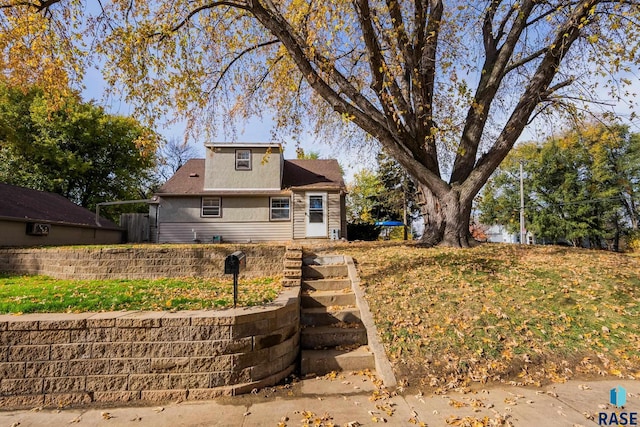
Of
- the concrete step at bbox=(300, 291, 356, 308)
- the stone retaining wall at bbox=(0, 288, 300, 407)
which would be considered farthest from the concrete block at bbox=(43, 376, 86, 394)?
the concrete step at bbox=(300, 291, 356, 308)

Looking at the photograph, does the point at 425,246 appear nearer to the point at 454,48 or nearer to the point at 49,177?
the point at 454,48

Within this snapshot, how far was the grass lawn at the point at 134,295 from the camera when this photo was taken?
414 cm

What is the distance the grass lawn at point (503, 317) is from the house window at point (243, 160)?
10.2 metres

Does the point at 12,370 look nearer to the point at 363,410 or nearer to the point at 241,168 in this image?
the point at 363,410

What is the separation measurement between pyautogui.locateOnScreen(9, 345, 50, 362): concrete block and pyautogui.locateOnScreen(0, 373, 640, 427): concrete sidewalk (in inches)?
18.4

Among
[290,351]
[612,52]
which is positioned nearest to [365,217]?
[612,52]

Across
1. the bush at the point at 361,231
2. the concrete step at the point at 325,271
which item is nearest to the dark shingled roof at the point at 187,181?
the bush at the point at 361,231

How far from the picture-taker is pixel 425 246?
8016mm

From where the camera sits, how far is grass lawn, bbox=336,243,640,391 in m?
3.88

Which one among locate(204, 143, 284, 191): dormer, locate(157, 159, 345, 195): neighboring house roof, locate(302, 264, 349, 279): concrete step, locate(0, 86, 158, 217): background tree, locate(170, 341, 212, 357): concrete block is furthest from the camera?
locate(0, 86, 158, 217): background tree

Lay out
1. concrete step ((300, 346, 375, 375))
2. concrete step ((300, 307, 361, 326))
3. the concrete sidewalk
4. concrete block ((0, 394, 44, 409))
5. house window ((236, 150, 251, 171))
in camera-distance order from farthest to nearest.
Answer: house window ((236, 150, 251, 171))
concrete step ((300, 307, 361, 326))
concrete step ((300, 346, 375, 375))
concrete block ((0, 394, 44, 409))
the concrete sidewalk

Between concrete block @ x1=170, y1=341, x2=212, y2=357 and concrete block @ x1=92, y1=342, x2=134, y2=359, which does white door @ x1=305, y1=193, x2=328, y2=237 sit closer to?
concrete block @ x1=170, y1=341, x2=212, y2=357

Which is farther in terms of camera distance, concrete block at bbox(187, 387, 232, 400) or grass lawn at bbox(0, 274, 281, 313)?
grass lawn at bbox(0, 274, 281, 313)

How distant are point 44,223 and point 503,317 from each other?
1392cm
